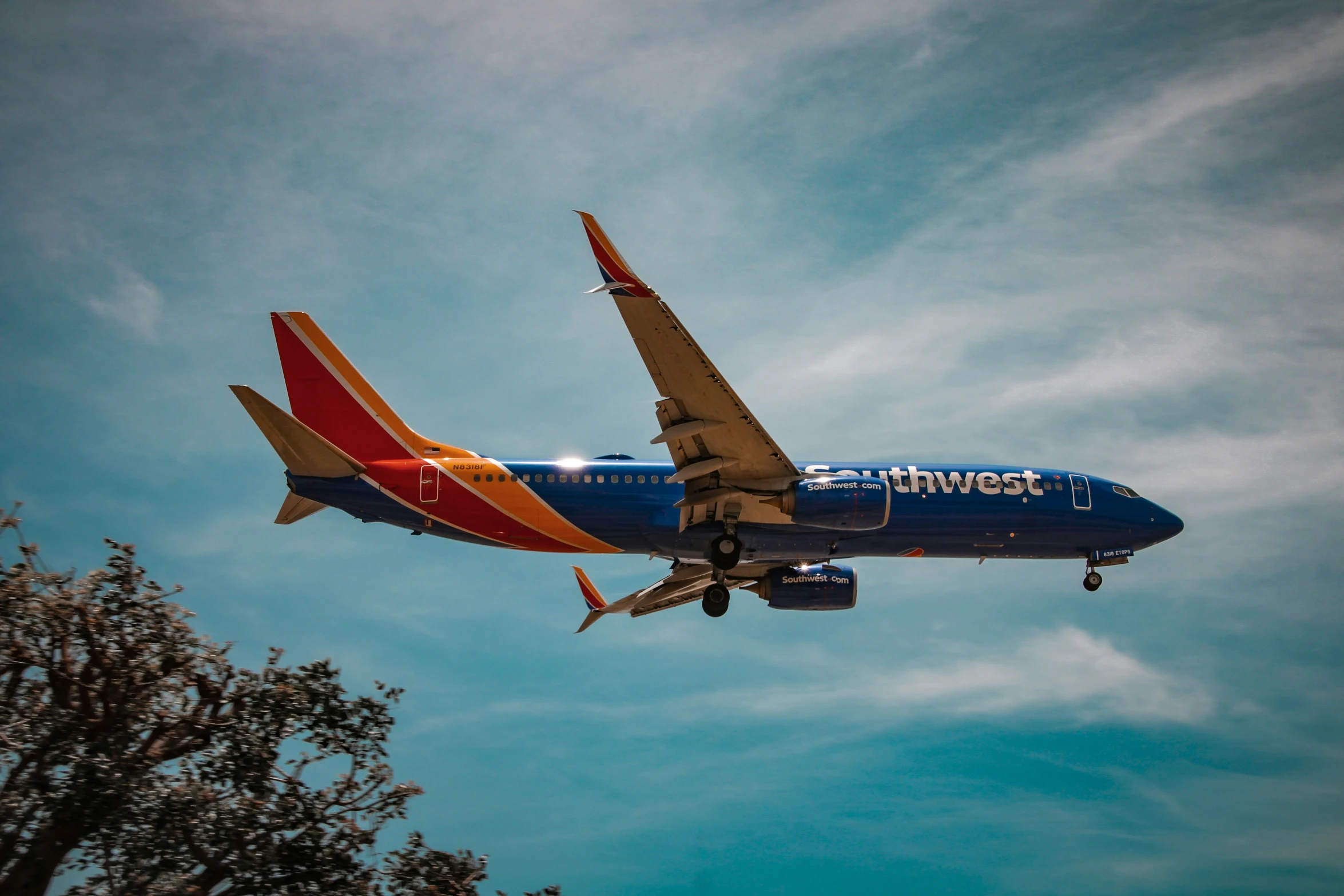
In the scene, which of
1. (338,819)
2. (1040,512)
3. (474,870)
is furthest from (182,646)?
(1040,512)

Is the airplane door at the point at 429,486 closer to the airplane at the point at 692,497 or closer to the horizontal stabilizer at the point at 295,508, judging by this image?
the airplane at the point at 692,497

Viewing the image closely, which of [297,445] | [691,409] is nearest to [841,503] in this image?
[691,409]

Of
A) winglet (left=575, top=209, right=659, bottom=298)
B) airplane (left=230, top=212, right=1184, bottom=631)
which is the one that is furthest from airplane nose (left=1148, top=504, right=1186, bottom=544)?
winglet (left=575, top=209, right=659, bottom=298)

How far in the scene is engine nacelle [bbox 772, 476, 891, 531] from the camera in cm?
2745

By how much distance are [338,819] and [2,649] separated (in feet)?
22.1

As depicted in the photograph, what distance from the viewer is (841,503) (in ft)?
90.0

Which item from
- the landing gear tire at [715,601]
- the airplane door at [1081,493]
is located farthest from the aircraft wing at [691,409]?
the airplane door at [1081,493]

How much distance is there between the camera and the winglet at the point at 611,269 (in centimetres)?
2177

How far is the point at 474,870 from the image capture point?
19406 millimetres

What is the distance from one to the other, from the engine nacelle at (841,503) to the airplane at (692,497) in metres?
0.04

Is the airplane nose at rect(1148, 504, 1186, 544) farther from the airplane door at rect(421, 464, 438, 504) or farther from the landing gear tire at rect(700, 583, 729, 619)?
the airplane door at rect(421, 464, 438, 504)

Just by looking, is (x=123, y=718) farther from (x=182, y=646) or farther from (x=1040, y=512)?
(x=1040, y=512)

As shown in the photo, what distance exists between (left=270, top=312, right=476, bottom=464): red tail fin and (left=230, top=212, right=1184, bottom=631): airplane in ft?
0.13

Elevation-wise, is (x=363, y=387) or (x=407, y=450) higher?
(x=363, y=387)
